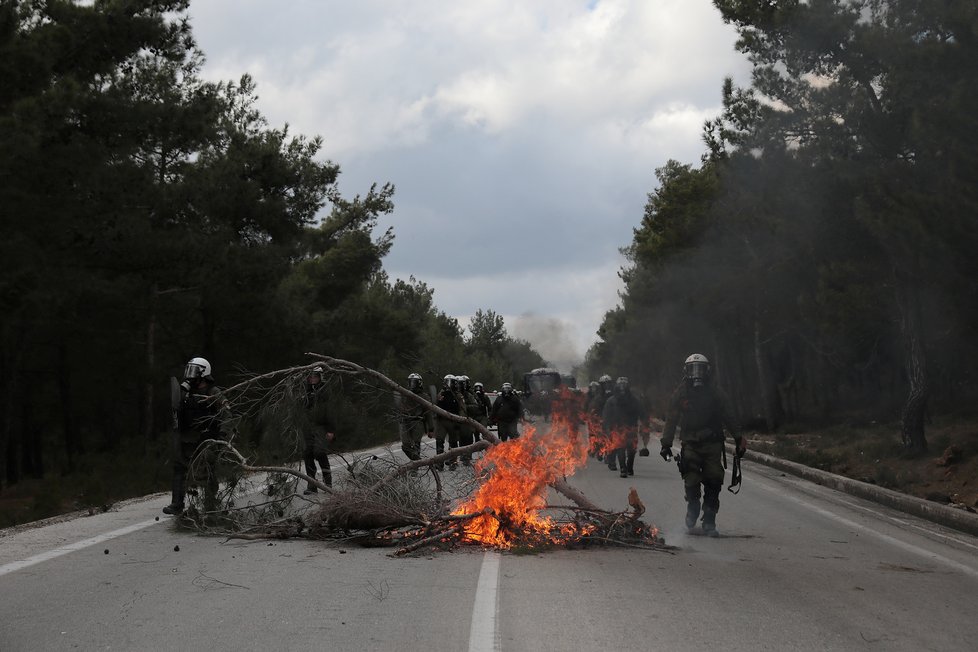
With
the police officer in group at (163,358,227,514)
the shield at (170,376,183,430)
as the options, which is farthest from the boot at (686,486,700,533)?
the shield at (170,376,183,430)

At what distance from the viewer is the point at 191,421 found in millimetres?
11672

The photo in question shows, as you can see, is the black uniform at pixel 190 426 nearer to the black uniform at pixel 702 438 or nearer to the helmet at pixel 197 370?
the helmet at pixel 197 370

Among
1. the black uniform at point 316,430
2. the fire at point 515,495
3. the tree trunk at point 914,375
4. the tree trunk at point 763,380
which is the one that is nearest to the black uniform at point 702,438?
the fire at point 515,495

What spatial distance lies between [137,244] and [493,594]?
52.2ft

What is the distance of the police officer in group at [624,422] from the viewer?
60.9 ft

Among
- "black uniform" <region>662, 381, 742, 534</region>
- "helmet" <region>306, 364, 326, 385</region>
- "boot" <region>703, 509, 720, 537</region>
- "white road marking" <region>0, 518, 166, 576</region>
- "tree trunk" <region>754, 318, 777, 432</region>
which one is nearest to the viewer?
"white road marking" <region>0, 518, 166, 576</region>

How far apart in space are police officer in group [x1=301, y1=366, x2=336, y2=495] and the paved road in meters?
1.78

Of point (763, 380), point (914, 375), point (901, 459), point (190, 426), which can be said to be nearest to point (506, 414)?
point (901, 459)

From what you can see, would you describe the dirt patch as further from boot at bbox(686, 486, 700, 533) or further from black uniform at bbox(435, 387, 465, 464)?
black uniform at bbox(435, 387, 465, 464)

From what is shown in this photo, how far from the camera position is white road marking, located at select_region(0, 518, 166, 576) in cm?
873

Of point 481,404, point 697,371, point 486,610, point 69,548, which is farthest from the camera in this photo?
point 481,404

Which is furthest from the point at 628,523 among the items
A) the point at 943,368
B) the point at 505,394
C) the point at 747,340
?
the point at 747,340

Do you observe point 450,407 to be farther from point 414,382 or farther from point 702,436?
point 702,436

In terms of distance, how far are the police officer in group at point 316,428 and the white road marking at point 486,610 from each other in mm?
3056
